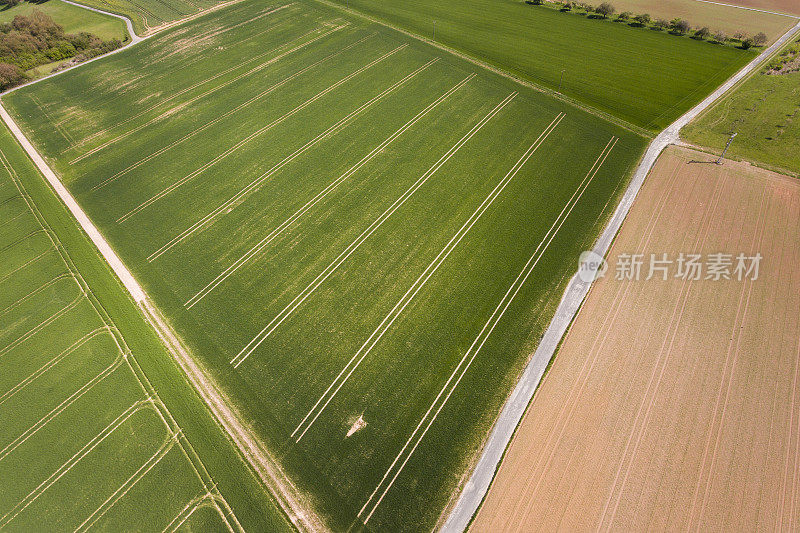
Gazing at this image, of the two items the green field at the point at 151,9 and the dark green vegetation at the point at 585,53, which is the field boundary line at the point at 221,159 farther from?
the green field at the point at 151,9

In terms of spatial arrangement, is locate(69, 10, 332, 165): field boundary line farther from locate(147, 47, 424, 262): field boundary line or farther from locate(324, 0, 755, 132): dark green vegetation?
locate(324, 0, 755, 132): dark green vegetation

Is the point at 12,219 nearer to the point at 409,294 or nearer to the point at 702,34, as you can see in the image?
the point at 409,294

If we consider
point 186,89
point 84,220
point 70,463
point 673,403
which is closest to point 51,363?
point 70,463

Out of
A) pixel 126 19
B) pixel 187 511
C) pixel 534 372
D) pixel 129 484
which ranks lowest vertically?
pixel 129 484

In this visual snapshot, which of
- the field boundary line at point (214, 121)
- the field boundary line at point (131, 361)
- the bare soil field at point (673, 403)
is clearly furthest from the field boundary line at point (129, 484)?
the field boundary line at point (214, 121)

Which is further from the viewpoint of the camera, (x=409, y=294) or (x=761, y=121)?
(x=761, y=121)

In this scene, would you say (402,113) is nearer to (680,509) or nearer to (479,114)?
(479,114)

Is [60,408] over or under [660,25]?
under

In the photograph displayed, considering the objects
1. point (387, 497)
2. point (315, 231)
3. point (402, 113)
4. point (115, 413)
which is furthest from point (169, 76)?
point (387, 497)
